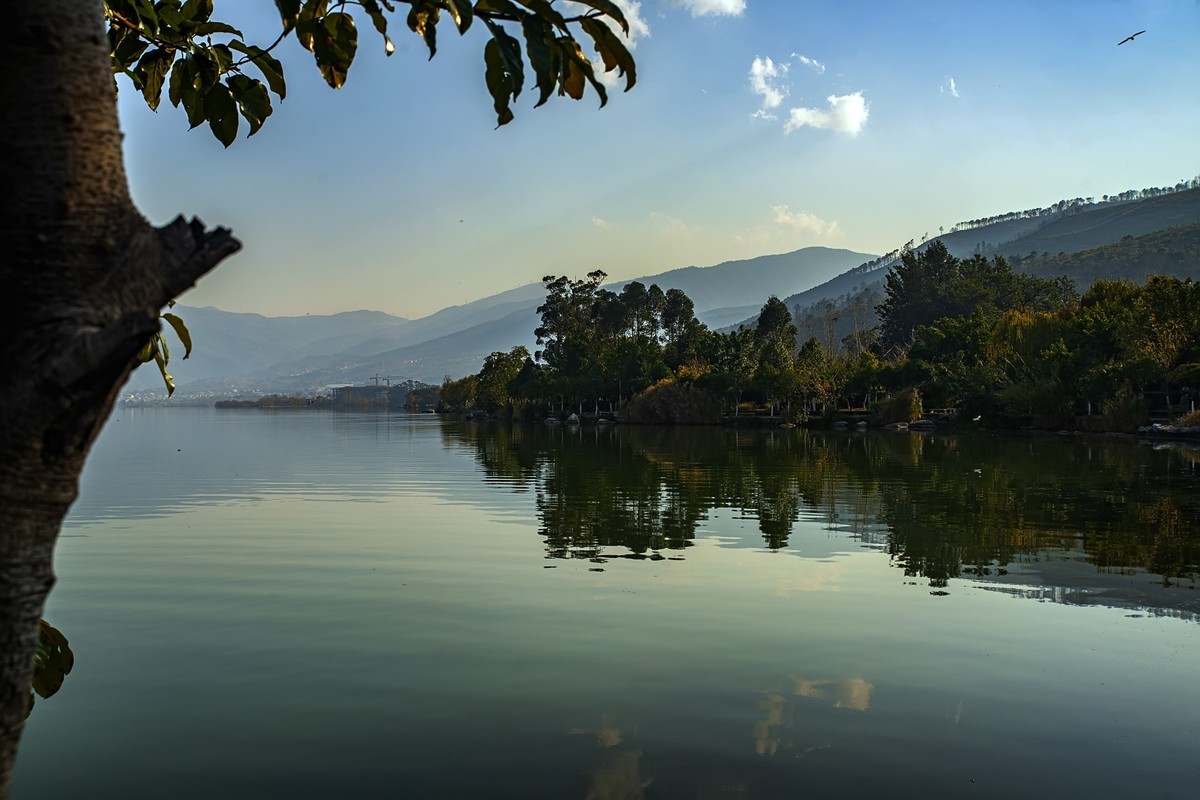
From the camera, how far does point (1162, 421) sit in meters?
45.4

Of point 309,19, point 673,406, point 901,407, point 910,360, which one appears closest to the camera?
point 309,19

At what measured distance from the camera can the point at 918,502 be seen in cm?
1977

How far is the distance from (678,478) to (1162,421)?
30.7 metres

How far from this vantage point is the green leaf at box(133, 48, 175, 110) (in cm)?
279

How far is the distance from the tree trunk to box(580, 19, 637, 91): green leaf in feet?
2.74

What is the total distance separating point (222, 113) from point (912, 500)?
19.3 metres

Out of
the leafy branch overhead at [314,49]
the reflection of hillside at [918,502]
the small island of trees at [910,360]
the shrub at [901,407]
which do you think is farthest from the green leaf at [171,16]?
the shrub at [901,407]

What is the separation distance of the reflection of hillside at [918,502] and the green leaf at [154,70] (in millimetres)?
10146

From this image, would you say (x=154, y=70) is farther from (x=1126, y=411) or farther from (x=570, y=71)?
(x=1126, y=411)

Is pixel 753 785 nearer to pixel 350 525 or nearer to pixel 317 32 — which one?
pixel 317 32

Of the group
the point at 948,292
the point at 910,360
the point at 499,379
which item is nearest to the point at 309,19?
the point at 910,360

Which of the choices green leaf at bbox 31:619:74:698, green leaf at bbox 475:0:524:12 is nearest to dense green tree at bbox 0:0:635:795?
green leaf at bbox 475:0:524:12

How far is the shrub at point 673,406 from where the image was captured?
7381 centimetres

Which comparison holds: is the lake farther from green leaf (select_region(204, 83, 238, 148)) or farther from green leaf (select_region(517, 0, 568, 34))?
green leaf (select_region(517, 0, 568, 34))
